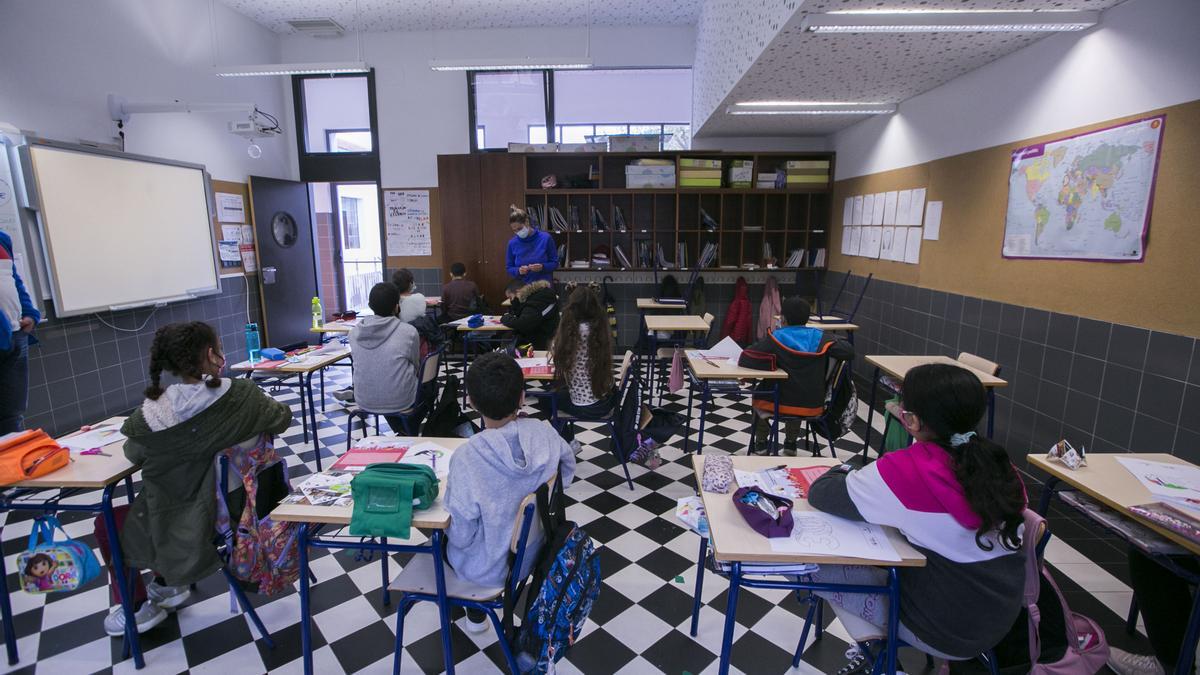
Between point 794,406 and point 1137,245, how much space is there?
1.92 metres

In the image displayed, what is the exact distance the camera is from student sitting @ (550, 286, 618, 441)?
3.24 m

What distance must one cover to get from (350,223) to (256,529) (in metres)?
7.54

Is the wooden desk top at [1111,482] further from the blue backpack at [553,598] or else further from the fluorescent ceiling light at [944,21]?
the fluorescent ceiling light at [944,21]

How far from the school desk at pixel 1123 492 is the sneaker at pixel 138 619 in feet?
11.4

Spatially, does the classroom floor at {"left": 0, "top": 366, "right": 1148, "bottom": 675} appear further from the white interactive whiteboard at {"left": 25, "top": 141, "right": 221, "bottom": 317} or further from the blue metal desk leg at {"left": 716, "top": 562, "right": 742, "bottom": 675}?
the white interactive whiteboard at {"left": 25, "top": 141, "right": 221, "bottom": 317}

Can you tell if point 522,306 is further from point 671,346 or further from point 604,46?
point 604,46

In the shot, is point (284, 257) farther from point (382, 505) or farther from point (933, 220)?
point (933, 220)

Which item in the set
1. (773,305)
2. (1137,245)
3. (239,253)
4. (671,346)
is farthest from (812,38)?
(239,253)

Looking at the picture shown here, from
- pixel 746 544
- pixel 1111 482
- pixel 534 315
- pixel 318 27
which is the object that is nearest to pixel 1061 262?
pixel 1111 482

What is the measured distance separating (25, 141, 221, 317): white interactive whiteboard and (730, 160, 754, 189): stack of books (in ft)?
19.0

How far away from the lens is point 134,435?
1.83 meters

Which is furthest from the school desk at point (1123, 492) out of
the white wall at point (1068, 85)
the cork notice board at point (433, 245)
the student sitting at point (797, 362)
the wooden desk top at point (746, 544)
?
the cork notice board at point (433, 245)

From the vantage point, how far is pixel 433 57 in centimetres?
692

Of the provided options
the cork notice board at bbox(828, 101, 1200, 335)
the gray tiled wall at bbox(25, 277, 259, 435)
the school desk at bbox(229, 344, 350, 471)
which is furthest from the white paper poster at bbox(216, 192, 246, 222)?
the cork notice board at bbox(828, 101, 1200, 335)
